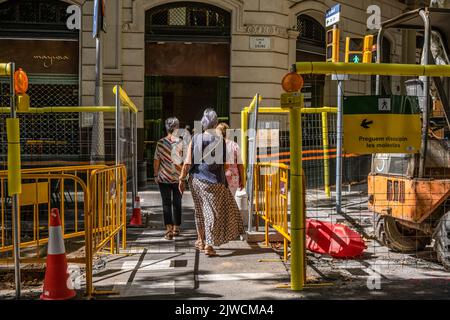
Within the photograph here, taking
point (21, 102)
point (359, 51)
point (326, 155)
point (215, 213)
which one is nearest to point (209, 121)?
point (215, 213)

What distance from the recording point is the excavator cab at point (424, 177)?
20.8 feet

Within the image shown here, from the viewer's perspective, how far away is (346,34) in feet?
56.4

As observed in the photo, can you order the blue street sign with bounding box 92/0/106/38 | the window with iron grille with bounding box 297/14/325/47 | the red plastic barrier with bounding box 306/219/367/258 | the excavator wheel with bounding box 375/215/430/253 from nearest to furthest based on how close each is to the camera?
the red plastic barrier with bounding box 306/219/367/258 < the excavator wheel with bounding box 375/215/430/253 < the blue street sign with bounding box 92/0/106/38 < the window with iron grille with bounding box 297/14/325/47

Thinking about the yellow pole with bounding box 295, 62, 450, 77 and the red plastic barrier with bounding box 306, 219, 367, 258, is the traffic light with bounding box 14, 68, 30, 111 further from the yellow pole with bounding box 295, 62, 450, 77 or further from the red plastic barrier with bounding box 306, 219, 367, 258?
the red plastic barrier with bounding box 306, 219, 367, 258

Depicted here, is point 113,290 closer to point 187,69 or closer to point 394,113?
point 394,113

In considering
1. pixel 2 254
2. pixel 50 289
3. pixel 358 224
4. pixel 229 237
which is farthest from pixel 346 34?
pixel 50 289

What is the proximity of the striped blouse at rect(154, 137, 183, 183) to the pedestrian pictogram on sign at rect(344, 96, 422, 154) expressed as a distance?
3.47 metres

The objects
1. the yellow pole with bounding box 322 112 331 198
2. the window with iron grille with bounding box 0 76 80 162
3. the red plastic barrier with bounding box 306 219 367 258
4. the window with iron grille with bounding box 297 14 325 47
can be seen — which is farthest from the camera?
the window with iron grille with bounding box 297 14 325 47

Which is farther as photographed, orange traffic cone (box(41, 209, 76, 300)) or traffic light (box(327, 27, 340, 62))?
traffic light (box(327, 27, 340, 62))

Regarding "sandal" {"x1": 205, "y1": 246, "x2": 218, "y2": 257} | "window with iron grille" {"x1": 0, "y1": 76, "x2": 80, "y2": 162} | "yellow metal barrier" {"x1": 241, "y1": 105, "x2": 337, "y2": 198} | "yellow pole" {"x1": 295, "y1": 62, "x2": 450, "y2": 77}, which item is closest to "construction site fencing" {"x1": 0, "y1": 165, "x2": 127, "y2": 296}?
"sandal" {"x1": 205, "y1": 246, "x2": 218, "y2": 257}

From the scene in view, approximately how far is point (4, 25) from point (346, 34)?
9733 millimetres

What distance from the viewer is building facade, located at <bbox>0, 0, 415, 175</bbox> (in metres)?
14.3

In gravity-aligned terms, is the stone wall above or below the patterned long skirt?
above

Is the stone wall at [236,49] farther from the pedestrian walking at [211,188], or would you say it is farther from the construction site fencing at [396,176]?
the pedestrian walking at [211,188]
